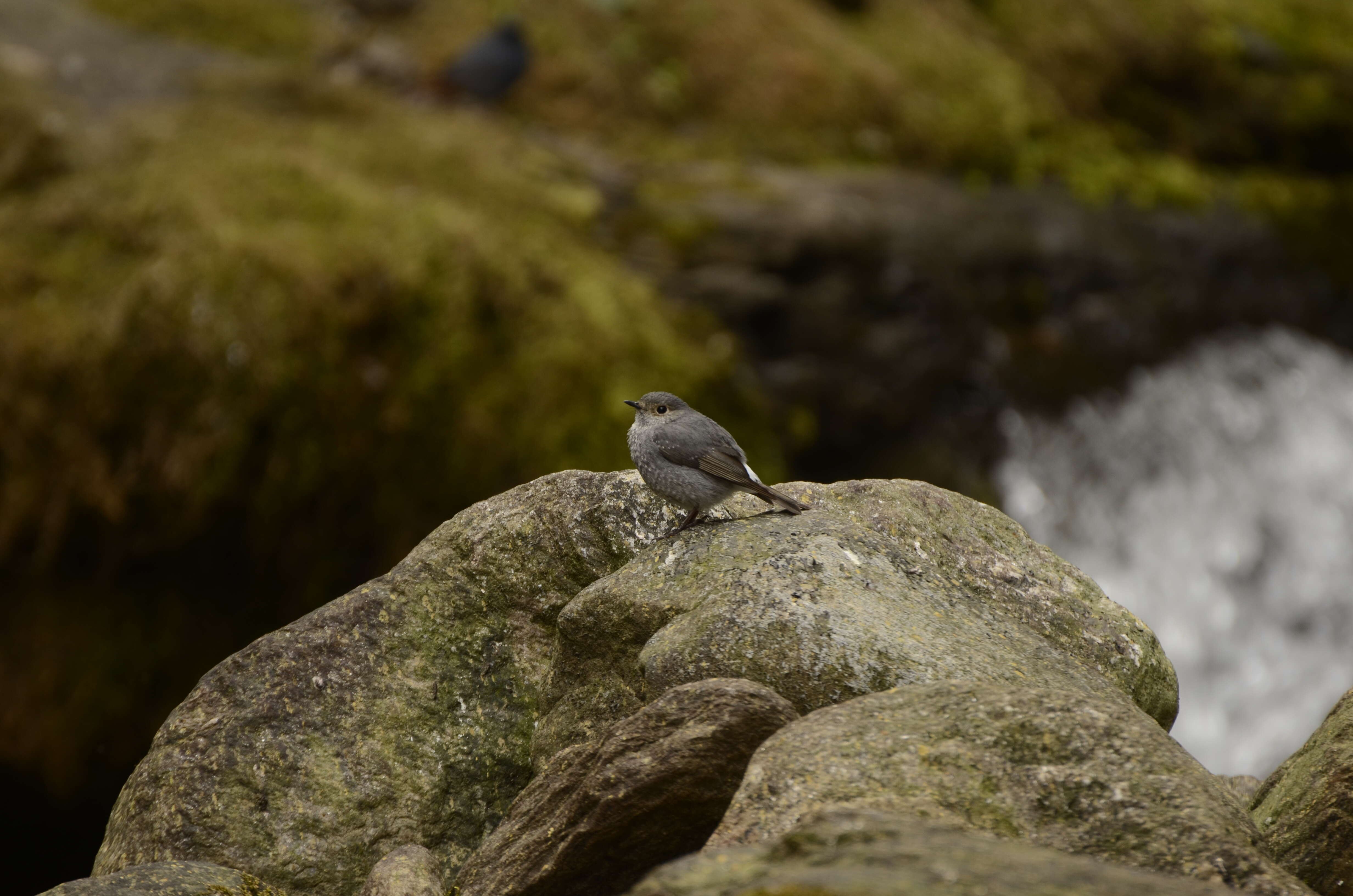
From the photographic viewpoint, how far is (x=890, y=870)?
2.99 metres

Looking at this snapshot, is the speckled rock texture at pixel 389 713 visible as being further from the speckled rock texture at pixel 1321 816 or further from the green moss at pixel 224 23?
the green moss at pixel 224 23

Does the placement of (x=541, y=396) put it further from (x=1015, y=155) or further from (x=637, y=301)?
(x=1015, y=155)

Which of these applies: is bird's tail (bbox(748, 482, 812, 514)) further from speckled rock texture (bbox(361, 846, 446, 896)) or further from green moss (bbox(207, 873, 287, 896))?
green moss (bbox(207, 873, 287, 896))

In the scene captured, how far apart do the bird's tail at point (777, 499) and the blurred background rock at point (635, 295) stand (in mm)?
5456

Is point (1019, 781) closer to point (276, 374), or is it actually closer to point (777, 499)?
point (777, 499)

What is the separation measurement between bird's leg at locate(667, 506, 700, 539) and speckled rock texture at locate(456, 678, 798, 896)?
1.37 meters

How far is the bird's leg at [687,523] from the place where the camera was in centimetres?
A: 604

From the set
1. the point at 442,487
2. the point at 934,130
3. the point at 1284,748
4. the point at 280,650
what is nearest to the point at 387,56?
the point at 934,130

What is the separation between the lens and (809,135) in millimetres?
17672

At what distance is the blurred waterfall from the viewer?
44.1 ft

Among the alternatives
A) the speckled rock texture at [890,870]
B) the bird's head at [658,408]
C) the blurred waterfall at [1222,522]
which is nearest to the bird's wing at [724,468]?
the bird's head at [658,408]

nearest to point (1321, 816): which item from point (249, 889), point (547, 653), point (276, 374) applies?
point (547, 653)

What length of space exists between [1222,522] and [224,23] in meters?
17.6

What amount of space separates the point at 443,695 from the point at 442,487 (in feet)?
16.8
